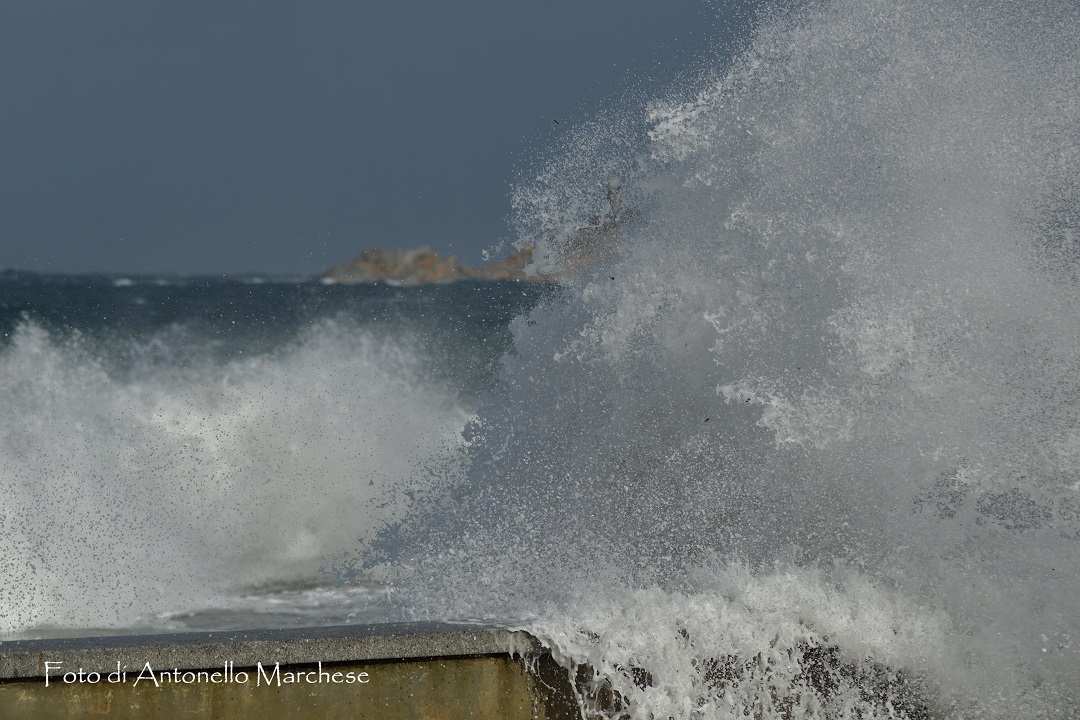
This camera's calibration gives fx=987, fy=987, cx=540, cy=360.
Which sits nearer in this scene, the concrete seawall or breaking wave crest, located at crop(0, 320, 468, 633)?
the concrete seawall

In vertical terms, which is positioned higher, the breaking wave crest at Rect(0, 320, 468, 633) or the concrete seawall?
the breaking wave crest at Rect(0, 320, 468, 633)

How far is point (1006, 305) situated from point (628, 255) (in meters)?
2.98

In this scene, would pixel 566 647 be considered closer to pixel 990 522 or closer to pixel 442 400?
pixel 990 522

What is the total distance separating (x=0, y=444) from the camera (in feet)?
29.0

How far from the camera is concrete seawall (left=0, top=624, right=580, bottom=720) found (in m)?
3.94

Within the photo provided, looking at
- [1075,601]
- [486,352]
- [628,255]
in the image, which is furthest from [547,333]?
[486,352]

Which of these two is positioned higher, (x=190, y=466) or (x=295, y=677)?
(x=190, y=466)

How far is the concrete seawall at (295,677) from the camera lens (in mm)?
3941

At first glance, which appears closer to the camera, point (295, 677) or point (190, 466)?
point (295, 677)

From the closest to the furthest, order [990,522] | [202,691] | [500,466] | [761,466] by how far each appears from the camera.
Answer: [202,691] < [990,522] < [761,466] < [500,466]

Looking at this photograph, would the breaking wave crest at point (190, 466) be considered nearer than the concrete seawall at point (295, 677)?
No

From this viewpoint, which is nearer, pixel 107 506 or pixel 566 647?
pixel 566 647

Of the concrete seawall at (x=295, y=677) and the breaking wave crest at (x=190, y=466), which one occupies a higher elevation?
the breaking wave crest at (x=190, y=466)

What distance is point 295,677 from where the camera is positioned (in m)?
4.02
